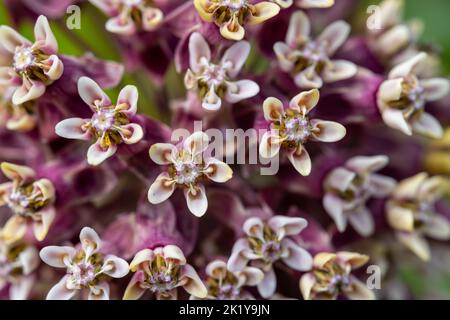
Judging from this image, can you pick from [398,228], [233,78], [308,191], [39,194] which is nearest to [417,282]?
[398,228]

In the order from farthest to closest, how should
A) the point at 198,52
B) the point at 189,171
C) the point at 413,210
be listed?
the point at 413,210 < the point at 198,52 < the point at 189,171

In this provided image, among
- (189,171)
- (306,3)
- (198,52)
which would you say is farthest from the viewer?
(306,3)

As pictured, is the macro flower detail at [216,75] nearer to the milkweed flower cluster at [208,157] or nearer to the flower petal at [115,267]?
the milkweed flower cluster at [208,157]

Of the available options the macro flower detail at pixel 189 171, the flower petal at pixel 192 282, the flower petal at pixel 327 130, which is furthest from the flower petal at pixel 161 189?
the flower petal at pixel 327 130

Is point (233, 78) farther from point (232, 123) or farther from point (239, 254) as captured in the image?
point (239, 254)

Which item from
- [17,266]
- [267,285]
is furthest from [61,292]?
[267,285]

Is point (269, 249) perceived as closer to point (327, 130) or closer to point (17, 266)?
point (327, 130)
